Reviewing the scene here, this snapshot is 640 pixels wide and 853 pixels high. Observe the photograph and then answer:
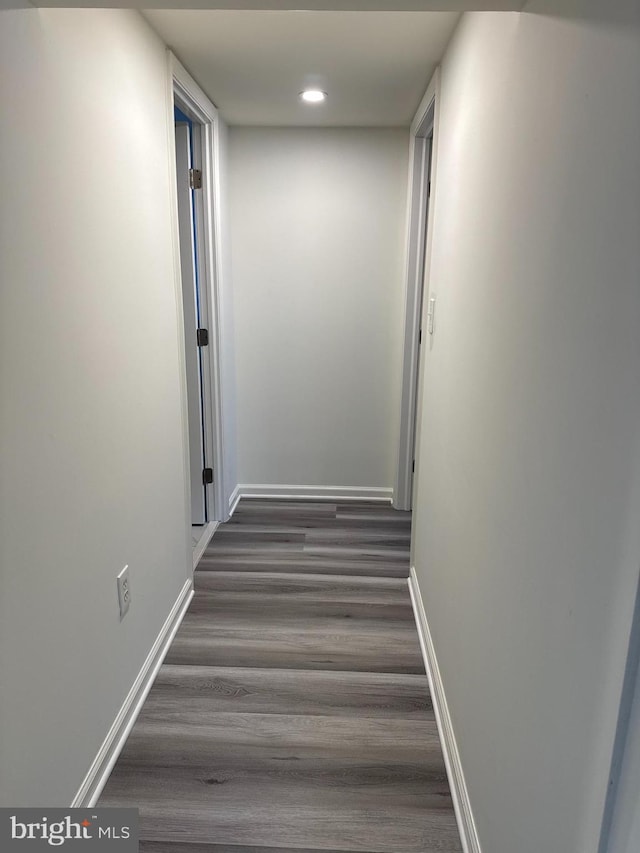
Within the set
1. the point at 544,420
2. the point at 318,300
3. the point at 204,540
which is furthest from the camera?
the point at 318,300

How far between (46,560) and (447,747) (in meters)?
1.31

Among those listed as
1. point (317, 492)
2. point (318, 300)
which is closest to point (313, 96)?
point (318, 300)

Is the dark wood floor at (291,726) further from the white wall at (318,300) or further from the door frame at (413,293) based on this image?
the white wall at (318,300)

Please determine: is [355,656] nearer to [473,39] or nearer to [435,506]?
[435,506]

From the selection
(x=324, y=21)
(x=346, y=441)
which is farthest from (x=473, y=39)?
(x=346, y=441)

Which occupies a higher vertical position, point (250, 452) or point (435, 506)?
point (435, 506)

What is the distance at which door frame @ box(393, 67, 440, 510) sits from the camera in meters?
3.18

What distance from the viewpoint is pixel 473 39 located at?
1.67 meters

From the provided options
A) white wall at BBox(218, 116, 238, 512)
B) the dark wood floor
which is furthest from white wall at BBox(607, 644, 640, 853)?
white wall at BBox(218, 116, 238, 512)

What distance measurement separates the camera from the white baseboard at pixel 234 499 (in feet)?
12.0

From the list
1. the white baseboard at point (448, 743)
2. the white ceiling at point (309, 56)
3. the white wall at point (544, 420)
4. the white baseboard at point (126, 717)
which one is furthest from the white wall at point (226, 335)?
the white wall at point (544, 420)

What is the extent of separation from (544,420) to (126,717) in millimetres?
1624
